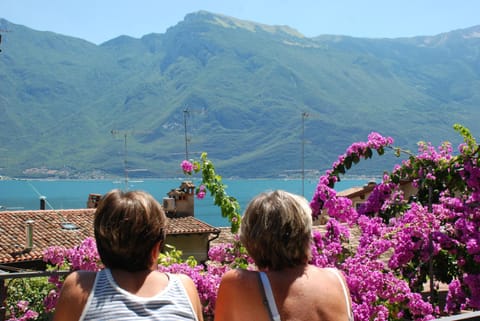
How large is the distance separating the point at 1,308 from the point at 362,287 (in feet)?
6.64

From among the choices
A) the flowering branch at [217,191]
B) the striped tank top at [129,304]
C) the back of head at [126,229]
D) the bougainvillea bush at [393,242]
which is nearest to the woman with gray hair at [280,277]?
the striped tank top at [129,304]

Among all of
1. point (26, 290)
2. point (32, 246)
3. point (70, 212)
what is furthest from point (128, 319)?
point (70, 212)

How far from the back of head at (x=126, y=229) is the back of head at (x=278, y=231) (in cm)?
33

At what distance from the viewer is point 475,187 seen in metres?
5.56

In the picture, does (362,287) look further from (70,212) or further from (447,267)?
(70,212)

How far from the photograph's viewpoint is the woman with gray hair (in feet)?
7.30

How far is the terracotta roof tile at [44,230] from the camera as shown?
1939 cm

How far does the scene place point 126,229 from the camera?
7.30 feet

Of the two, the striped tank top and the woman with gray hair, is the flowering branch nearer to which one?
the woman with gray hair

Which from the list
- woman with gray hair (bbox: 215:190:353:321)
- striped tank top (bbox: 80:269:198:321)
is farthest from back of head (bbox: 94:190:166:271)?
woman with gray hair (bbox: 215:190:353:321)

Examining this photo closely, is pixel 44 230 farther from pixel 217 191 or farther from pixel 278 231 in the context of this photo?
pixel 278 231

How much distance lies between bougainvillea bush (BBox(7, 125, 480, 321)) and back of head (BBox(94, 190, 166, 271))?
5.17 ft

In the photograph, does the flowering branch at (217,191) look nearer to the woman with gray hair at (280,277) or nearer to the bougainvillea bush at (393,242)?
the bougainvillea bush at (393,242)

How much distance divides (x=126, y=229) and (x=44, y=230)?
2042cm
